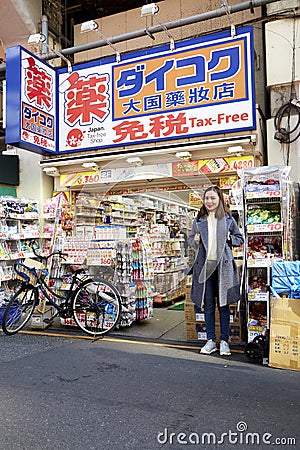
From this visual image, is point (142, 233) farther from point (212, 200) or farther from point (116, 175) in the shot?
point (212, 200)

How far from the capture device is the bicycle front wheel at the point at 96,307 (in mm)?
5230

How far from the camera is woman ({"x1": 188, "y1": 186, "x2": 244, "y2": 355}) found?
4.41m

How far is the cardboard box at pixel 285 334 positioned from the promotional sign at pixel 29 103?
5.05 meters

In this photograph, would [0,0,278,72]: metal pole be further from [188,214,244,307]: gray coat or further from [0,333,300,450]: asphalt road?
[0,333,300,450]: asphalt road

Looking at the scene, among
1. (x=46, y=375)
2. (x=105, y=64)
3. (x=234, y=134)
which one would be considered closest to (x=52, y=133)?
(x=105, y=64)

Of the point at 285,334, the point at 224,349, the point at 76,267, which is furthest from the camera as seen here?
the point at 76,267

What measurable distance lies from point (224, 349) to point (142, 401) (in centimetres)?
147

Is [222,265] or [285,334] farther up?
[222,265]

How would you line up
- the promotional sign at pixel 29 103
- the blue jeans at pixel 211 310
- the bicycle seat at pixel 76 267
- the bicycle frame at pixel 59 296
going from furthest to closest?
1. the promotional sign at pixel 29 103
2. the bicycle seat at pixel 76 267
3. the bicycle frame at pixel 59 296
4. the blue jeans at pixel 211 310

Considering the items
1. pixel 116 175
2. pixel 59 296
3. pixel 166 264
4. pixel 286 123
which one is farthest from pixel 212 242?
pixel 166 264

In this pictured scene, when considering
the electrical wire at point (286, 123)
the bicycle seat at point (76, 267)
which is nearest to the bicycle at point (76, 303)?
the bicycle seat at point (76, 267)

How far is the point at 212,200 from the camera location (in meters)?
4.52

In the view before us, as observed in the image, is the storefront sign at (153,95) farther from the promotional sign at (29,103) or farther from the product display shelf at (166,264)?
the product display shelf at (166,264)

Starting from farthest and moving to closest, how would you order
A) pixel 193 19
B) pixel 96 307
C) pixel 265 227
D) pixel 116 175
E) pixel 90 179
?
1. pixel 90 179
2. pixel 116 175
3. pixel 193 19
4. pixel 96 307
5. pixel 265 227
